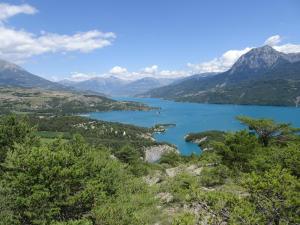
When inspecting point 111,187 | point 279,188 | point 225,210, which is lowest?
point 111,187

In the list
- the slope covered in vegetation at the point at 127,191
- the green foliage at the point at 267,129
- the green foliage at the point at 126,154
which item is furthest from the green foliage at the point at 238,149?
the green foliage at the point at 126,154

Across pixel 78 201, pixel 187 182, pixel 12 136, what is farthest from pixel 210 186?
pixel 12 136

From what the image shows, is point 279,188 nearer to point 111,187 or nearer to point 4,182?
point 111,187

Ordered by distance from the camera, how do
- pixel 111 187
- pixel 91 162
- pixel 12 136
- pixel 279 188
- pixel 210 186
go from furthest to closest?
pixel 12 136 → pixel 210 186 → pixel 91 162 → pixel 111 187 → pixel 279 188

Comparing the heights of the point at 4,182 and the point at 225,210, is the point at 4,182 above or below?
below

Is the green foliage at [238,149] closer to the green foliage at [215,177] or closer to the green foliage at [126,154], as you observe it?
the green foliage at [215,177]

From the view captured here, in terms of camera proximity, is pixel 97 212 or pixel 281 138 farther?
pixel 281 138

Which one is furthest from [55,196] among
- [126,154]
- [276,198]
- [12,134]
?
[126,154]

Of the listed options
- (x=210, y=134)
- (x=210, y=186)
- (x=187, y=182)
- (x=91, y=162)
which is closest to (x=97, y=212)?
(x=91, y=162)

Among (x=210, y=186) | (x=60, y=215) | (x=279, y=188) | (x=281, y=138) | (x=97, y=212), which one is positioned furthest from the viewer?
(x=281, y=138)

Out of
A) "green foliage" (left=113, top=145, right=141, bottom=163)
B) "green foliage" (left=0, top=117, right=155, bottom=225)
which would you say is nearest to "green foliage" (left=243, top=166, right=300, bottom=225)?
"green foliage" (left=0, top=117, right=155, bottom=225)

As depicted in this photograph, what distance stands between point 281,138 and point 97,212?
37.8 metres

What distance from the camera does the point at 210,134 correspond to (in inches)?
7111

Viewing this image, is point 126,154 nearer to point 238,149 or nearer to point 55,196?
point 238,149
